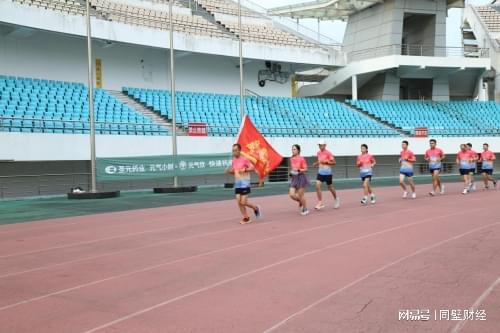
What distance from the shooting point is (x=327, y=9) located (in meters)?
44.1

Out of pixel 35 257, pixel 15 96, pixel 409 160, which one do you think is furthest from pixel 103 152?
pixel 35 257

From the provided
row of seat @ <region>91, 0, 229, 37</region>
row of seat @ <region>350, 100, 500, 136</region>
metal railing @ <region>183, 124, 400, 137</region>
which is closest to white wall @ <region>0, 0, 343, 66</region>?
row of seat @ <region>91, 0, 229, 37</region>

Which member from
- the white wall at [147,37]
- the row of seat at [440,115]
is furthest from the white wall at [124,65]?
the row of seat at [440,115]

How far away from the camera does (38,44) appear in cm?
2778

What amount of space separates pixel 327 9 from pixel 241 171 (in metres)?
35.2

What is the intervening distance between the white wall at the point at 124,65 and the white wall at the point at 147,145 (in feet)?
26.5

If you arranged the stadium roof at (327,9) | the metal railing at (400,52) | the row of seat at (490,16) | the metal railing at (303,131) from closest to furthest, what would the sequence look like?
the metal railing at (303,131) < the metal railing at (400,52) < the stadium roof at (327,9) < the row of seat at (490,16)

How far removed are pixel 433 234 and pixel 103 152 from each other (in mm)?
15975

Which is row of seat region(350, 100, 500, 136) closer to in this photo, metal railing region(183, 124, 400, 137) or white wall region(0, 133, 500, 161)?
white wall region(0, 133, 500, 161)

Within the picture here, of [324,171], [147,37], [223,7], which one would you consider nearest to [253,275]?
[324,171]

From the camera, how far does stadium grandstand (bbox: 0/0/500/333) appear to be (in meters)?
5.52

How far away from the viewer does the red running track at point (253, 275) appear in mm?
4859

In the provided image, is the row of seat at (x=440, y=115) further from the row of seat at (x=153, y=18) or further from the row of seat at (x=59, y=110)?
the row of seat at (x=59, y=110)

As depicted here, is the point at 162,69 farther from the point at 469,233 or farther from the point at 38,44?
the point at 469,233
